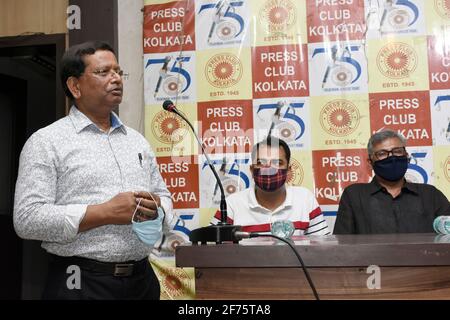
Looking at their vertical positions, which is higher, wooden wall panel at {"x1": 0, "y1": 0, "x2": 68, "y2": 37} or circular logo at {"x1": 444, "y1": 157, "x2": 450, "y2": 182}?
wooden wall panel at {"x1": 0, "y1": 0, "x2": 68, "y2": 37}

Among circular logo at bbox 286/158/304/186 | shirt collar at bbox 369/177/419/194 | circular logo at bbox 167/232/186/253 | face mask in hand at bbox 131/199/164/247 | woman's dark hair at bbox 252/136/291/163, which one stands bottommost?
circular logo at bbox 167/232/186/253

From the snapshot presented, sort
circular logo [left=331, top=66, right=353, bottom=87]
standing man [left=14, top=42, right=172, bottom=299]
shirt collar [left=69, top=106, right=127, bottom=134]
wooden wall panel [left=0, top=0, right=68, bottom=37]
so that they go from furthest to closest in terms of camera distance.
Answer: wooden wall panel [left=0, top=0, right=68, bottom=37]
circular logo [left=331, top=66, right=353, bottom=87]
shirt collar [left=69, top=106, right=127, bottom=134]
standing man [left=14, top=42, right=172, bottom=299]

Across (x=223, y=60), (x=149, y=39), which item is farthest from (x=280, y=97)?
(x=149, y=39)

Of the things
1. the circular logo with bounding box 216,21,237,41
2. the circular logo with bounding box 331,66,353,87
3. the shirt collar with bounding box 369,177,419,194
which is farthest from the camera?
the circular logo with bounding box 216,21,237,41

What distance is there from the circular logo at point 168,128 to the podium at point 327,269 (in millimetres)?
1482

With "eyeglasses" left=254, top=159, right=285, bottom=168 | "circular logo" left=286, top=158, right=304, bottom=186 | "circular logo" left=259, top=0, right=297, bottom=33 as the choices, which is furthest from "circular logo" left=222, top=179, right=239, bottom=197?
"circular logo" left=259, top=0, right=297, bottom=33

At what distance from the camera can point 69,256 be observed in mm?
1558

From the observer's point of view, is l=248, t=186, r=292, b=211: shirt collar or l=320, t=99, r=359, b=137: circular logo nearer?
l=248, t=186, r=292, b=211: shirt collar

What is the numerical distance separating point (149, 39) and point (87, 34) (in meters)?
0.35

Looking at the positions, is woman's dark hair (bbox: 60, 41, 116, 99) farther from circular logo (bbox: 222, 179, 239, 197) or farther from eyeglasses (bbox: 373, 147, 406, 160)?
eyeglasses (bbox: 373, 147, 406, 160)

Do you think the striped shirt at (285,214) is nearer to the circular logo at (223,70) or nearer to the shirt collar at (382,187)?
the shirt collar at (382,187)

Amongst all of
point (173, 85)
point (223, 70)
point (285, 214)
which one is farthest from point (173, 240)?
point (223, 70)

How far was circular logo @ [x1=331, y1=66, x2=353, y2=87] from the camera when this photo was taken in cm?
261

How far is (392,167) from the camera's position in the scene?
6.98 feet
